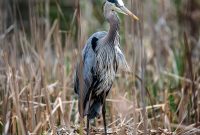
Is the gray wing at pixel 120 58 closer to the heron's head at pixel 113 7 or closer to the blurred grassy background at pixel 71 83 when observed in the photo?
the blurred grassy background at pixel 71 83

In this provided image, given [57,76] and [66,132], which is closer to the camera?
[66,132]

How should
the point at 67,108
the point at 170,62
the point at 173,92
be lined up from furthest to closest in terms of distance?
1. the point at 170,62
2. the point at 173,92
3. the point at 67,108

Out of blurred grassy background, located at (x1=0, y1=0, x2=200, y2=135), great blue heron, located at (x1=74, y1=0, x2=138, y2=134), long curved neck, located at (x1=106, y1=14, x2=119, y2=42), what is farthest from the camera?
great blue heron, located at (x1=74, y1=0, x2=138, y2=134)

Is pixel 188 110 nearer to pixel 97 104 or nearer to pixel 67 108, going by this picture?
pixel 97 104

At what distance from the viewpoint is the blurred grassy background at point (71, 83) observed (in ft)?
11.7

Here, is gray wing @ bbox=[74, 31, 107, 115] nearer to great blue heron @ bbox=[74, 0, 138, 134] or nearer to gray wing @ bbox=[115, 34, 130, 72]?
great blue heron @ bbox=[74, 0, 138, 134]

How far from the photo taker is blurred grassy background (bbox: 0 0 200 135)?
3.56m

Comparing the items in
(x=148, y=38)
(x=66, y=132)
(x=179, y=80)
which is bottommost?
(x=66, y=132)

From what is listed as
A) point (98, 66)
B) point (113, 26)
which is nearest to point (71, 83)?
point (98, 66)

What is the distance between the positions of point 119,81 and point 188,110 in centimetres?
84

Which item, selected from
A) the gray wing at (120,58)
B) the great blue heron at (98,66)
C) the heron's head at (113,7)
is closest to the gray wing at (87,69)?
the great blue heron at (98,66)

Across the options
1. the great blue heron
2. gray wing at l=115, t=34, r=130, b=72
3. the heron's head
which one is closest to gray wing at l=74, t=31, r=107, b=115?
the great blue heron

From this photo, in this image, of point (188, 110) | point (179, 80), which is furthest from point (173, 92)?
point (188, 110)

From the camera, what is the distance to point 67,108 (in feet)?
14.6
